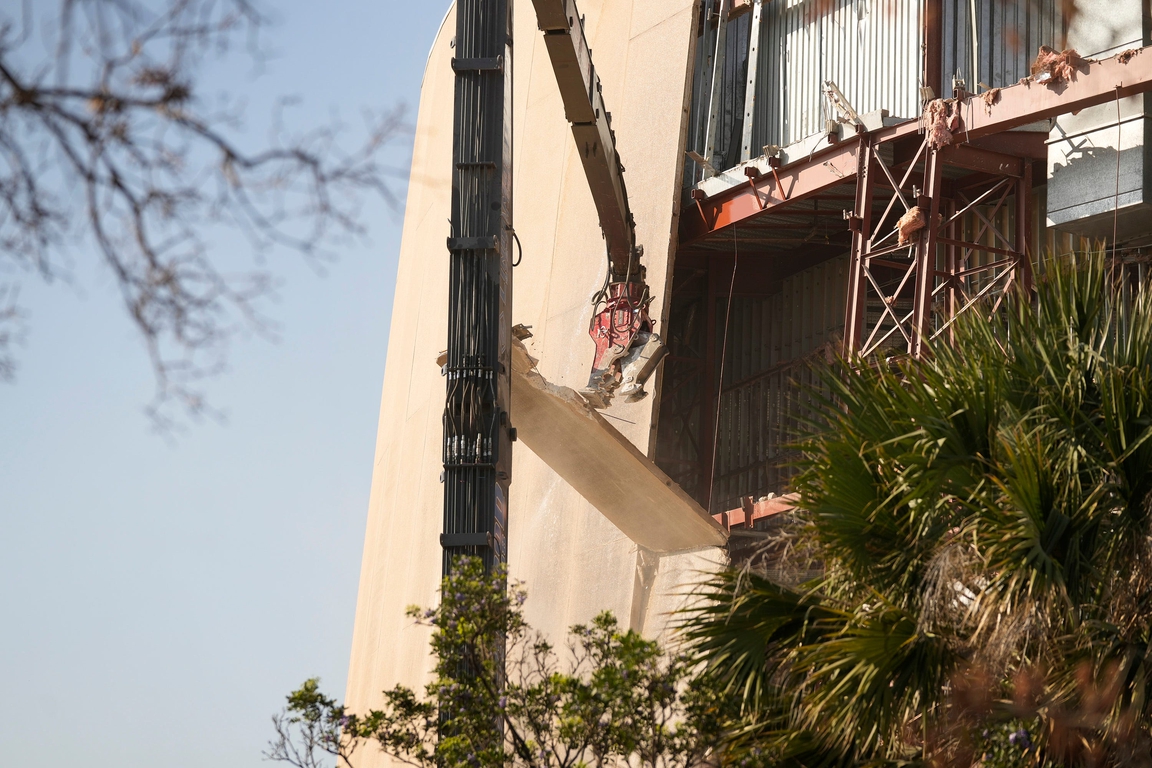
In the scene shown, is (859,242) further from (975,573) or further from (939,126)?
(975,573)

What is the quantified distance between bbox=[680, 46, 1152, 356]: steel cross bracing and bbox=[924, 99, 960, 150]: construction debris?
0.29 ft

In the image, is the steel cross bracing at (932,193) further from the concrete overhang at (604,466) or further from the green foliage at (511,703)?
the green foliage at (511,703)

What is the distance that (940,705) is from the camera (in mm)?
6301

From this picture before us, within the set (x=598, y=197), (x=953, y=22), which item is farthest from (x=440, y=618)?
(x=953, y=22)

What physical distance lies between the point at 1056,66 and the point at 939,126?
137cm

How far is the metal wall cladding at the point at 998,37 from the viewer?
15.1 m

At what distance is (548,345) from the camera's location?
56.7ft

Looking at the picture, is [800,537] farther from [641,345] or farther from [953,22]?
[953,22]

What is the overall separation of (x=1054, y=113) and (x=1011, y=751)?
28.5 ft

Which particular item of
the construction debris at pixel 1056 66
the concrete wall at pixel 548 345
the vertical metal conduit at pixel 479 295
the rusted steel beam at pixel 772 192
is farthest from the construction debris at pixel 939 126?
the vertical metal conduit at pixel 479 295

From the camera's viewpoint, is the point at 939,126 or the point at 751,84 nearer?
the point at 939,126

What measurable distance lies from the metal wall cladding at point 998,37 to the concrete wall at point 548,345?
3325 mm

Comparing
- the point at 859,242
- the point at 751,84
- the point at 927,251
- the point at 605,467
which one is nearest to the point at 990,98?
the point at 927,251

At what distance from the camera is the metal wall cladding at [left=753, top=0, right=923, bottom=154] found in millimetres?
15703
